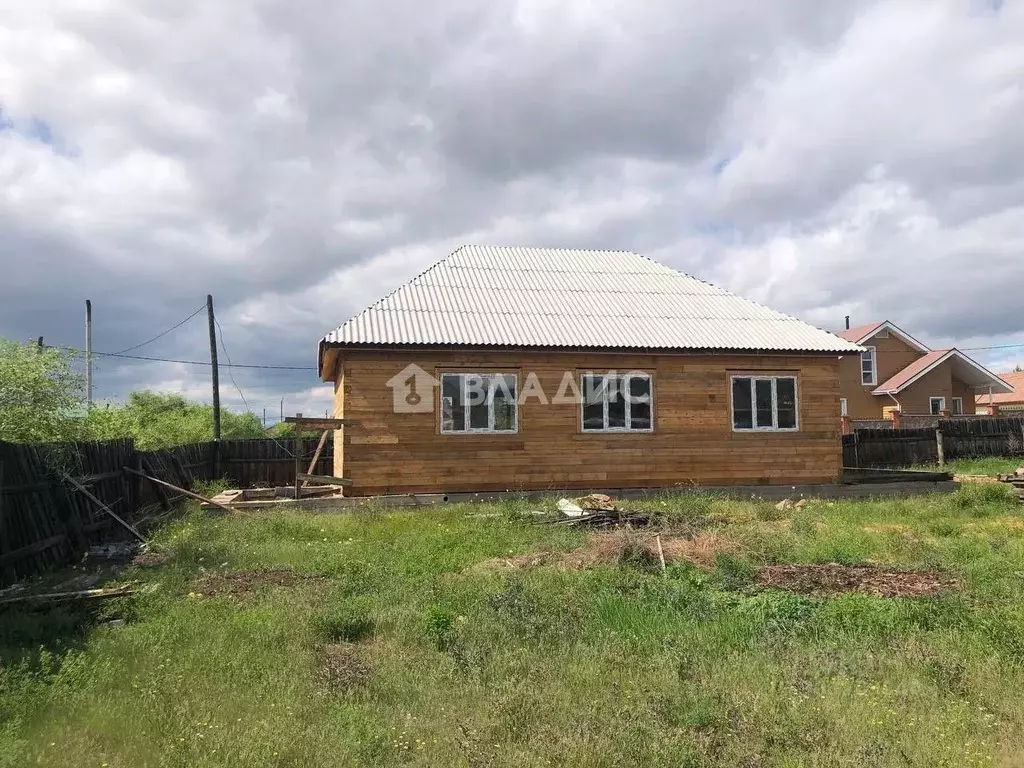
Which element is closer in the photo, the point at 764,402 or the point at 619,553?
the point at 619,553

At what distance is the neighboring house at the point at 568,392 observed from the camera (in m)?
15.3

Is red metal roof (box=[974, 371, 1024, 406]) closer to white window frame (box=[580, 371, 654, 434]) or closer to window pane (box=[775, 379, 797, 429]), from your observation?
window pane (box=[775, 379, 797, 429])

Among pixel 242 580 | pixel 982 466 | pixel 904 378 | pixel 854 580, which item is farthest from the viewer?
pixel 904 378

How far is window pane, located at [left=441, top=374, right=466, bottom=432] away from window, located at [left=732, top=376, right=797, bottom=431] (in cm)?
644

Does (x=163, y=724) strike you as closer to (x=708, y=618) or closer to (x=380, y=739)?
(x=380, y=739)

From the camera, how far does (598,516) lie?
12734 millimetres

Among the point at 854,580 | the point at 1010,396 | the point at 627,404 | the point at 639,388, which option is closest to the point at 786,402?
the point at 639,388

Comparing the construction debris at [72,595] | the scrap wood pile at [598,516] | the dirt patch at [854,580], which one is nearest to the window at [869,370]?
the scrap wood pile at [598,516]

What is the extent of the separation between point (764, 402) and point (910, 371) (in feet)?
78.8

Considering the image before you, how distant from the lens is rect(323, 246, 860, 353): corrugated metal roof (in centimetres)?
1584

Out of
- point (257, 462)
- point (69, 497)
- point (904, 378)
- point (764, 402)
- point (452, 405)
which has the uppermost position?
point (904, 378)

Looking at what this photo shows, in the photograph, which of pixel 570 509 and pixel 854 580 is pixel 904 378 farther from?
pixel 854 580

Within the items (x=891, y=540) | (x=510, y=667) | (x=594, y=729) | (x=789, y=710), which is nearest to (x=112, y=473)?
(x=510, y=667)

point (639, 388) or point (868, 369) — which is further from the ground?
point (868, 369)
